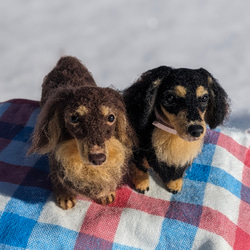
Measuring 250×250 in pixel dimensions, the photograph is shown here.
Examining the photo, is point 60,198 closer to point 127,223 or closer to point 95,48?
point 127,223

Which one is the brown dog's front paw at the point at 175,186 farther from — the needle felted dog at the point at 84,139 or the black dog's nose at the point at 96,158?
the black dog's nose at the point at 96,158

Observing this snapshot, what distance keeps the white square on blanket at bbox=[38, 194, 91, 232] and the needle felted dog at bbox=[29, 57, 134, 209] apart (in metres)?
0.04

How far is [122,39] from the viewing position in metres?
2.47

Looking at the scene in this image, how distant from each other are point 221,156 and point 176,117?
23.7 inches

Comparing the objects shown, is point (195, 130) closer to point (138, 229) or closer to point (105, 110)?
point (105, 110)

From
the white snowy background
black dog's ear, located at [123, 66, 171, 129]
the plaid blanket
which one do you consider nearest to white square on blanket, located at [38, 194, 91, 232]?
the plaid blanket

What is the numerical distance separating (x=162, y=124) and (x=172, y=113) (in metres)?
0.09

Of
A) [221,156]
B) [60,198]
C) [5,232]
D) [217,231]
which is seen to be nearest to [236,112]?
[221,156]

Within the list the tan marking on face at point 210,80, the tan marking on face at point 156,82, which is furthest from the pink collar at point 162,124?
the tan marking on face at point 210,80

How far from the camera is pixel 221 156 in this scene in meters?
1.63

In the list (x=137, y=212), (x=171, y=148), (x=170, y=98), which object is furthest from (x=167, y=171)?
(x=170, y=98)

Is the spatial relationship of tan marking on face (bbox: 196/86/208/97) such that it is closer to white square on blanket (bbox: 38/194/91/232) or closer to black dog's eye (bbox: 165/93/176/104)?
black dog's eye (bbox: 165/93/176/104)

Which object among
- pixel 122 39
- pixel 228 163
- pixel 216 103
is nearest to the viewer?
pixel 216 103

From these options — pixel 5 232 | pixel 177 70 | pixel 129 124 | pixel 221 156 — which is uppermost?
pixel 177 70
